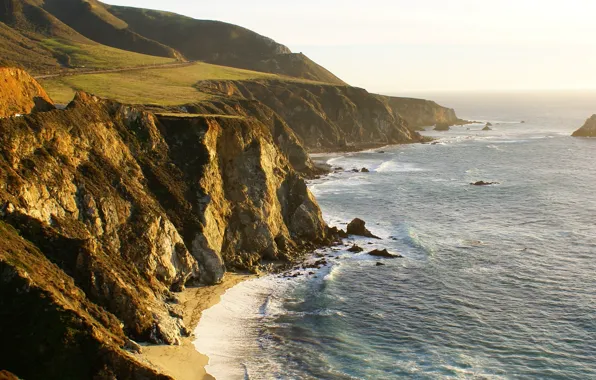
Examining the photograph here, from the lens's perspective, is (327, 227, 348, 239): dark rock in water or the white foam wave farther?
the white foam wave

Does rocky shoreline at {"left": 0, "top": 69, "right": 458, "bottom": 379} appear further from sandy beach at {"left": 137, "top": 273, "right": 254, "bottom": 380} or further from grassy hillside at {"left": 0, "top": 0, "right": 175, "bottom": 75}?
grassy hillside at {"left": 0, "top": 0, "right": 175, "bottom": 75}

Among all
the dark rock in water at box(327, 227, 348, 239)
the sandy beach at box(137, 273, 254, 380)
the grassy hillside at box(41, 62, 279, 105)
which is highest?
the grassy hillside at box(41, 62, 279, 105)

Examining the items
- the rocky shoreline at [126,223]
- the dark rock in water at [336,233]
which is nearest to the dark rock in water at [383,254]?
the rocky shoreline at [126,223]

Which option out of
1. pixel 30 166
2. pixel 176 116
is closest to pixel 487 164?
pixel 176 116

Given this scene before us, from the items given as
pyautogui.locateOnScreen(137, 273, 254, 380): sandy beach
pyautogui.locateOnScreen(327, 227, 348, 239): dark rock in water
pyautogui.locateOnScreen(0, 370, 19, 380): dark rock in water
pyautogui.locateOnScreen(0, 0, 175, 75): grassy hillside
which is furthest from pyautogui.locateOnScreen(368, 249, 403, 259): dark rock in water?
pyautogui.locateOnScreen(0, 0, 175, 75): grassy hillside

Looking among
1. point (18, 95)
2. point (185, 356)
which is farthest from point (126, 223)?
point (18, 95)

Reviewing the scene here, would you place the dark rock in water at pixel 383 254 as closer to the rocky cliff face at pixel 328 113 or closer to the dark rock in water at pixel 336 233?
the dark rock in water at pixel 336 233

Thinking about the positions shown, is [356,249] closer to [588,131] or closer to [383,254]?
[383,254]

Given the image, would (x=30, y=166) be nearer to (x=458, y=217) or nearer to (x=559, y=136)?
(x=458, y=217)
